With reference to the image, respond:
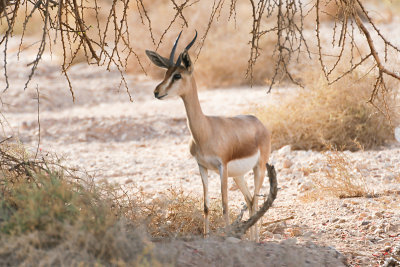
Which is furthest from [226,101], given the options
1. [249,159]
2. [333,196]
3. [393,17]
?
[393,17]

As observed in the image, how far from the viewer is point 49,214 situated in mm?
3098

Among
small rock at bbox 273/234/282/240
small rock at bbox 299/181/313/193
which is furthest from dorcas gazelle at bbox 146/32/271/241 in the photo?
small rock at bbox 299/181/313/193

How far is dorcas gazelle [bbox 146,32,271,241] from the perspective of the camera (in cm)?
488

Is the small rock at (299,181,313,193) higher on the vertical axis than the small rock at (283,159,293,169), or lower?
lower

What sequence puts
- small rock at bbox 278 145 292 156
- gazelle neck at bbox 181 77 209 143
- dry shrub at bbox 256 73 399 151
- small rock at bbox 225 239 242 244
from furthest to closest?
dry shrub at bbox 256 73 399 151 → small rock at bbox 278 145 292 156 → gazelle neck at bbox 181 77 209 143 → small rock at bbox 225 239 242 244

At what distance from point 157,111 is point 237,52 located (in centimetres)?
369

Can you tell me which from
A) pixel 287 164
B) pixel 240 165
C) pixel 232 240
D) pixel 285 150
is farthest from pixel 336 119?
pixel 232 240

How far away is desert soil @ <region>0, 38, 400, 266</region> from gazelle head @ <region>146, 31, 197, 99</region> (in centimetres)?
127

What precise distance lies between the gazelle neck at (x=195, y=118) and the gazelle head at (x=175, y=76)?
73mm

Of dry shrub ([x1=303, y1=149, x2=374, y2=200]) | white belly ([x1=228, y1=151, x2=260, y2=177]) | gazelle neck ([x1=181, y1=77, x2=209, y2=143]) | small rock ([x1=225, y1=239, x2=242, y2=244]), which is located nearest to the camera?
small rock ([x1=225, y1=239, x2=242, y2=244])

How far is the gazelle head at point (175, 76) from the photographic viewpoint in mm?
4777

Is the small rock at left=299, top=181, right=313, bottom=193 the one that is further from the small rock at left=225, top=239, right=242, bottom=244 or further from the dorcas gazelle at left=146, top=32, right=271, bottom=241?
the small rock at left=225, top=239, right=242, bottom=244

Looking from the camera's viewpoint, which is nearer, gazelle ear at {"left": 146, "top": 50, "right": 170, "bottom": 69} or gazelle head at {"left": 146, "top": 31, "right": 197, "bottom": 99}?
gazelle head at {"left": 146, "top": 31, "right": 197, "bottom": 99}

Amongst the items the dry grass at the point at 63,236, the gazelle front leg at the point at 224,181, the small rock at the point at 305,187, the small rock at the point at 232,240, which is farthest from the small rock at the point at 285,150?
the dry grass at the point at 63,236
